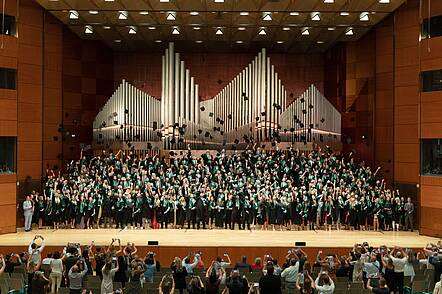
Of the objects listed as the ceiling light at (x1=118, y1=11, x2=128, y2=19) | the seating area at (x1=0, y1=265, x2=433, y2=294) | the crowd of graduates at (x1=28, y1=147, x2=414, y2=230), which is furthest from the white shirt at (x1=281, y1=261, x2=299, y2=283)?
the ceiling light at (x1=118, y1=11, x2=128, y2=19)

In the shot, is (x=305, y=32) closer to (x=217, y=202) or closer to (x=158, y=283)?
(x=217, y=202)

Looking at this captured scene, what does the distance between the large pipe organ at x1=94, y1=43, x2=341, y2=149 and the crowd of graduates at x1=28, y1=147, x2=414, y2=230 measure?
3.06 meters

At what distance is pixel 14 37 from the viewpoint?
1812cm

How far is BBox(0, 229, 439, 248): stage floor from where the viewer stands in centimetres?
1491

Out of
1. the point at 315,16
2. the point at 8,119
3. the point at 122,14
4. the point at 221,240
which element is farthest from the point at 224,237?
the point at 122,14

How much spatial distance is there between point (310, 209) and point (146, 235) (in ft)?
15.3

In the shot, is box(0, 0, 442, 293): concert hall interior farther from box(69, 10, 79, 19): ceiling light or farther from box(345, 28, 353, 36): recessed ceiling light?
box(69, 10, 79, 19): ceiling light

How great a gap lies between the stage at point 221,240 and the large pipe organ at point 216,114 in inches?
196

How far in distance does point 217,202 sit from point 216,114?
5.55 m

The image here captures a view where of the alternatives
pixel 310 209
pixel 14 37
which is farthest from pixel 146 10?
pixel 310 209

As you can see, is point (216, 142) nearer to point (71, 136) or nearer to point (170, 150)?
point (170, 150)

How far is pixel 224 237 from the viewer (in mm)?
16078

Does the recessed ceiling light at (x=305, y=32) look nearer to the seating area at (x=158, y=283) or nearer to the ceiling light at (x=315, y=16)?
the ceiling light at (x=315, y=16)

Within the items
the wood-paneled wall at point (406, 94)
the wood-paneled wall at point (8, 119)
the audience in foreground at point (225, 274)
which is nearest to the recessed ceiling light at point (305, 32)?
the wood-paneled wall at point (406, 94)
